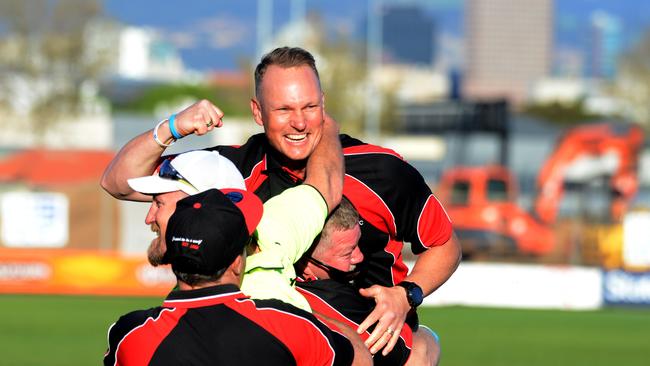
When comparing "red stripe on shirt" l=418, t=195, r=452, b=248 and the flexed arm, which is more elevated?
the flexed arm

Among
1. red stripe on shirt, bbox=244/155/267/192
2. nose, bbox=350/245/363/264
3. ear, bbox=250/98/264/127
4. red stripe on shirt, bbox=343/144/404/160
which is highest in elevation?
ear, bbox=250/98/264/127

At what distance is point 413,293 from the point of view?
588 centimetres

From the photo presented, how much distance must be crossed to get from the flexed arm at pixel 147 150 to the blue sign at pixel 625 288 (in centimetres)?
1929

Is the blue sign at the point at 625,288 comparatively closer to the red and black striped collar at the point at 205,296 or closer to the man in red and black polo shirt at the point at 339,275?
the man in red and black polo shirt at the point at 339,275

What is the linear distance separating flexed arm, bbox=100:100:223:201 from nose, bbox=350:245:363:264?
0.89 meters

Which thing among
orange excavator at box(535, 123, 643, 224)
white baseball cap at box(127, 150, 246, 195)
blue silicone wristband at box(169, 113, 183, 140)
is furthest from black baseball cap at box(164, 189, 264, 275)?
orange excavator at box(535, 123, 643, 224)

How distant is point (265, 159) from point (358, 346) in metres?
1.33

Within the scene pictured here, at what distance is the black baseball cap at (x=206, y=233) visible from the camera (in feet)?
14.7

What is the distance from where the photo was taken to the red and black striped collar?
4551 mm

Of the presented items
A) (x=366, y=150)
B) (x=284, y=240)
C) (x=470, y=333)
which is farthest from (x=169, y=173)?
(x=470, y=333)

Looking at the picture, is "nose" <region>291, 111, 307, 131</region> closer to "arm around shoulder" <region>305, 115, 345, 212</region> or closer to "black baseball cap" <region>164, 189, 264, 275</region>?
"arm around shoulder" <region>305, 115, 345, 212</region>

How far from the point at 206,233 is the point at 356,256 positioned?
1465mm

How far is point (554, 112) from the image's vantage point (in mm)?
96812

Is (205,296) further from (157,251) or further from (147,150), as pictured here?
(147,150)
